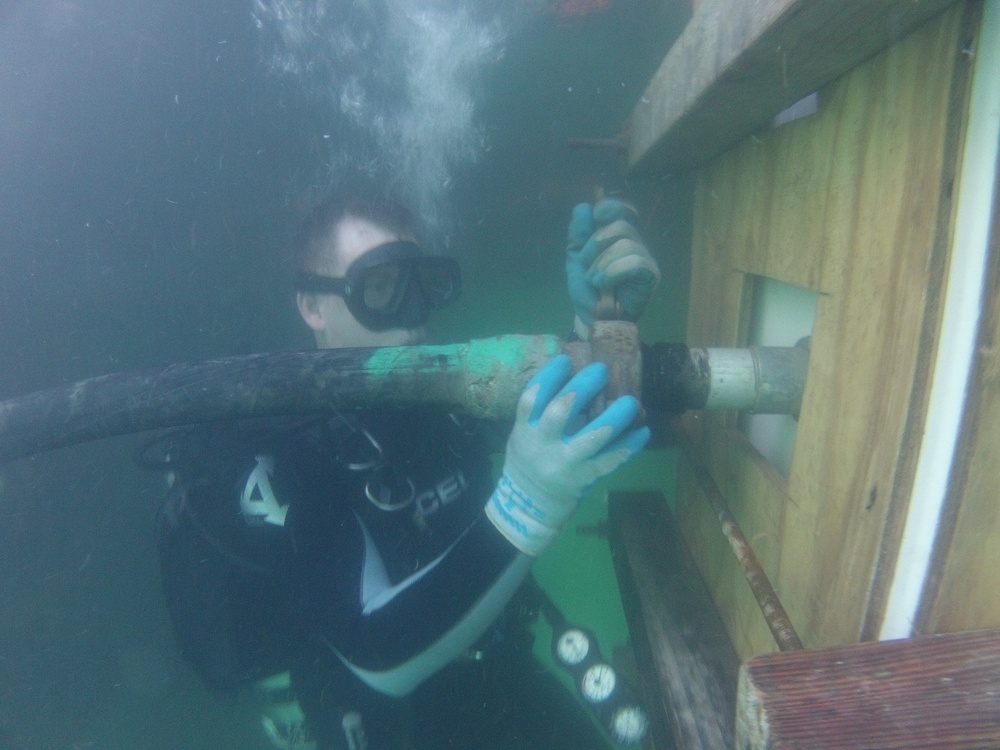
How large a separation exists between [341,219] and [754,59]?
2.09 m

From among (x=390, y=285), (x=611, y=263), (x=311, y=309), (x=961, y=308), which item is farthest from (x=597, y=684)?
(x=961, y=308)

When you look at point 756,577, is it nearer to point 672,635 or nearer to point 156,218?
point 672,635

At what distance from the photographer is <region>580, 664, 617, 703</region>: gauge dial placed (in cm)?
298

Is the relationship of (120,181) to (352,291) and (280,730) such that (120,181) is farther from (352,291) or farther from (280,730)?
(280,730)

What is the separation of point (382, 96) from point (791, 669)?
17.6ft

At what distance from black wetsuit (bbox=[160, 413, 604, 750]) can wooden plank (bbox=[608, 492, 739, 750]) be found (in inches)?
22.0

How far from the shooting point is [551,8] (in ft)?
12.3

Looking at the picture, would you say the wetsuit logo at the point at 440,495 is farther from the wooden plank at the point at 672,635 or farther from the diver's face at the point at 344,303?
the wooden plank at the point at 672,635

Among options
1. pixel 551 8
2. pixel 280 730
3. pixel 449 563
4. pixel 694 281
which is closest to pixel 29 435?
pixel 449 563

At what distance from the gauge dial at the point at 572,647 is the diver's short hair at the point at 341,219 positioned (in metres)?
2.48

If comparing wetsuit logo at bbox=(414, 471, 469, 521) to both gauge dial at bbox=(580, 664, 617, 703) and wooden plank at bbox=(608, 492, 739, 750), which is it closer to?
wooden plank at bbox=(608, 492, 739, 750)

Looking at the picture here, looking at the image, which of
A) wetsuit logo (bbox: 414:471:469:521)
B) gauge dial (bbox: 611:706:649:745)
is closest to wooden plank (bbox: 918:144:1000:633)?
wetsuit logo (bbox: 414:471:469:521)

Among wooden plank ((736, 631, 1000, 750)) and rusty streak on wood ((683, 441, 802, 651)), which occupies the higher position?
wooden plank ((736, 631, 1000, 750))

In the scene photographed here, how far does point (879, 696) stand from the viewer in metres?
0.70
